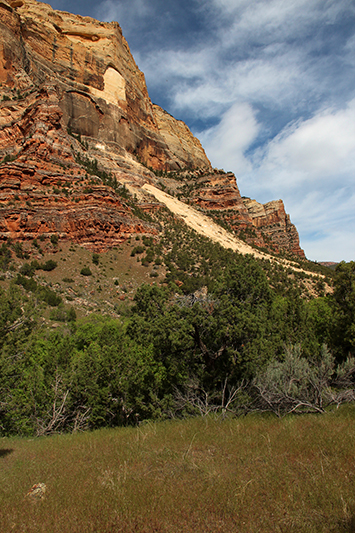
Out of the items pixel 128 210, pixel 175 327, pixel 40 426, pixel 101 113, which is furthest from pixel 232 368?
pixel 101 113

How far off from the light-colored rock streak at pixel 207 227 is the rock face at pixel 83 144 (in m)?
4.60

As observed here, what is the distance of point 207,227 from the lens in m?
48.0

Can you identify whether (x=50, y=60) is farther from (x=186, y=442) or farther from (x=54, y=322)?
(x=186, y=442)

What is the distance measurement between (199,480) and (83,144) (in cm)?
5100

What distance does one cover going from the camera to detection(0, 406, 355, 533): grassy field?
354 centimetres

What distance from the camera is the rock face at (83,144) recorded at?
31.0 m

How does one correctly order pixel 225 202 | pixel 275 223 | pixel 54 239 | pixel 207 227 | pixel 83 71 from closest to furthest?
pixel 54 239
pixel 207 227
pixel 83 71
pixel 225 202
pixel 275 223

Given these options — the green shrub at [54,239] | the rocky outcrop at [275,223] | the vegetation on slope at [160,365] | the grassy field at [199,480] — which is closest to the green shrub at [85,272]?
the green shrub at [54,239]

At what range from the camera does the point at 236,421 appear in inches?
279

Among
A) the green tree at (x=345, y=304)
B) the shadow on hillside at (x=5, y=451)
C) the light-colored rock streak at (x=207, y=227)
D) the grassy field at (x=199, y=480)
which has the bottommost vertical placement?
the shadow on hillside at (x=5, y=451)

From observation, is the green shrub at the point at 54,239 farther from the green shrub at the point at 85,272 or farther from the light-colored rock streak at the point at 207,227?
the light-colored rock streak at the point at 207,227

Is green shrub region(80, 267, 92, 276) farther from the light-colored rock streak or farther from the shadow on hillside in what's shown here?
the light-colored rock streak

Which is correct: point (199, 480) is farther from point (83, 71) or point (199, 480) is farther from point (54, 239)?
point (83, 71)

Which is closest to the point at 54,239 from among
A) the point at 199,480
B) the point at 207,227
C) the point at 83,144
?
the point at 83,144
